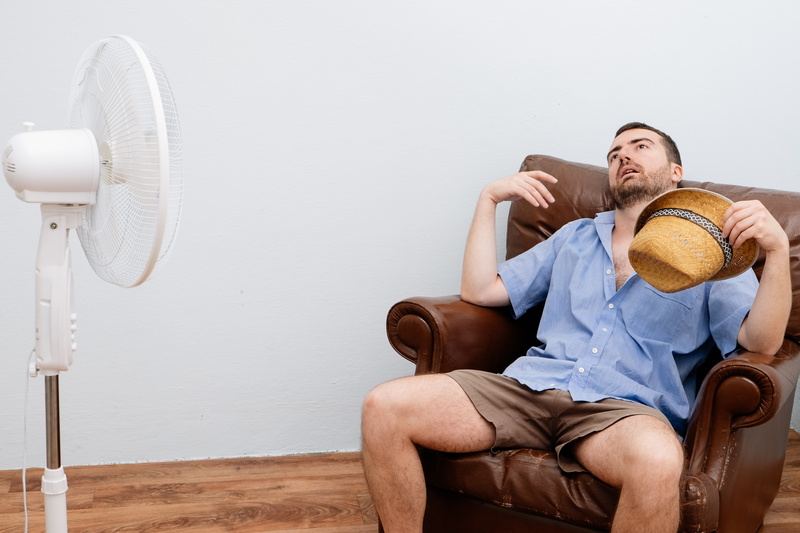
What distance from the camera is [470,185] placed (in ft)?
8.81

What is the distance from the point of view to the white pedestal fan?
4.27 feet

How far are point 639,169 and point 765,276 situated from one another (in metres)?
0.46

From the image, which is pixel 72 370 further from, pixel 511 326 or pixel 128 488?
pixel 511 326

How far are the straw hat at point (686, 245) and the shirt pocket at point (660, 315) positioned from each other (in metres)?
0.18

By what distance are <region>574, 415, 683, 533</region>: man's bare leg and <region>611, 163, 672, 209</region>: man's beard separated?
667 millimetres

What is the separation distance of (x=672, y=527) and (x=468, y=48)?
1.56m

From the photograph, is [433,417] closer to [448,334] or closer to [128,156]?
[448,334]

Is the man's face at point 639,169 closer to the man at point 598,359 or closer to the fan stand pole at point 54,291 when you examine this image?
the man at point 598,359

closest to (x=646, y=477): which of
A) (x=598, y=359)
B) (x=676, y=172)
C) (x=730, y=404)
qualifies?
(x=730, y=404)

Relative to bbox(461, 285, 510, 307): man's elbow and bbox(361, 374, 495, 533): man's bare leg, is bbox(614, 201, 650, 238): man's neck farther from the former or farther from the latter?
bbox(361, 374, 495, 533): man's bare leg

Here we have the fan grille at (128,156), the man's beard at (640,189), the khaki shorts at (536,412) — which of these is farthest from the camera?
the man's beard at (640,189)

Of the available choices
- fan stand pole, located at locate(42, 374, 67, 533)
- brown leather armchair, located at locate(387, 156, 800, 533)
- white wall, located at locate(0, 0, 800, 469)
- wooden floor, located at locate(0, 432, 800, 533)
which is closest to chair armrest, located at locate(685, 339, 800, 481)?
brown leather armchair, located at locate(387, 156, 800, 533)

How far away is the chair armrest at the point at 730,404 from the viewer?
1.71 meters

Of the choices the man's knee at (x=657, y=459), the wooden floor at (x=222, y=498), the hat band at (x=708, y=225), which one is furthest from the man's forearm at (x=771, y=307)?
the wooden floor at (x=222, y=498)
